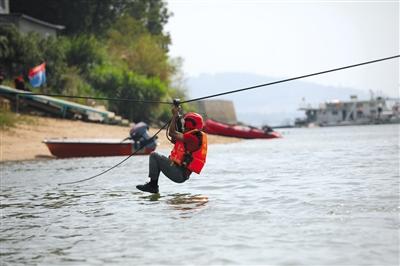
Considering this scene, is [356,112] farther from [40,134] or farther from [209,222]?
[209,222]

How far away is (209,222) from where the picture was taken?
415 inches

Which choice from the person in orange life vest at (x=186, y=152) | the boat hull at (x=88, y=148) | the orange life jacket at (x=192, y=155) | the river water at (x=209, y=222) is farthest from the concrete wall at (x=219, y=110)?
the orange life jacket at (x=192, y=155)

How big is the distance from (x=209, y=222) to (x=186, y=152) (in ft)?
9.79

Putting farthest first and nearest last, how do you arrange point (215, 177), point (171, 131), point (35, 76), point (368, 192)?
point (35, 76) < point (215, 177) < point (368, 192) < point (171, 131)

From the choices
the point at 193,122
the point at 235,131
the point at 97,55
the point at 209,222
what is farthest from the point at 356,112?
the point at 209,222

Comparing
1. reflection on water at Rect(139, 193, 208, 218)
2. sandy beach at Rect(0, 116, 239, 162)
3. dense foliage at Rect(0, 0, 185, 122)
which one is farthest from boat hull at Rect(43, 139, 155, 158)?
reflection on water at Rect(139, 193, 208, 218)

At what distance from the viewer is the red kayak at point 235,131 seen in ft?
182

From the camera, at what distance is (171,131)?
42.5 feet

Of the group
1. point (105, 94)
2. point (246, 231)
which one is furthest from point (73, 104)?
point (246, 231)

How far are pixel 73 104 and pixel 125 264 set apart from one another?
106 feet

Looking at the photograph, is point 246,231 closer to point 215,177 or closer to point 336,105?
point 215,177

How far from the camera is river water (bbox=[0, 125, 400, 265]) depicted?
27.4ft

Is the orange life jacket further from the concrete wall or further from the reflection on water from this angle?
the concrete wall

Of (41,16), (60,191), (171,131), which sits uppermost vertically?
(41,16)
